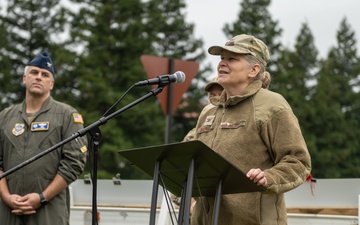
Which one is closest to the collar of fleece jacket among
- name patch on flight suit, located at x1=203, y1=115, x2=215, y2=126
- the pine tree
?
name patch on flight suit, located at x1=203, y1=115, x2=215, y2=126

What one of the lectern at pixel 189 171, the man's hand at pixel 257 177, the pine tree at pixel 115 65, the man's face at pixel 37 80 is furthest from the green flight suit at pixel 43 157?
the pine tree at pixel 115 65

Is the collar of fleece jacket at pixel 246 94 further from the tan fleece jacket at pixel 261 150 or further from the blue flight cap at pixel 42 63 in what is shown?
the blue flight cap at pixel 42 63

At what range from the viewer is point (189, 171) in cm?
440

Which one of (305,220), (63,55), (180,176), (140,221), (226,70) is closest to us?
(180,176)

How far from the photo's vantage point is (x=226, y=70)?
4.98 m

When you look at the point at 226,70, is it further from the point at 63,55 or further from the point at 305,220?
the point at 63,55

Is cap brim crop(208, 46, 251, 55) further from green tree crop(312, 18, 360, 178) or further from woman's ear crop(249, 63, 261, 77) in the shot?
green tree crop(312, 18, 360, 178)

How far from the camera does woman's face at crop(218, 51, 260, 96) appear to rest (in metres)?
4.96

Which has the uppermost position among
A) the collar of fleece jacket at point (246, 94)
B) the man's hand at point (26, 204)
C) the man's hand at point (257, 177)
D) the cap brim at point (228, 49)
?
the cap brim at point (228, 49)

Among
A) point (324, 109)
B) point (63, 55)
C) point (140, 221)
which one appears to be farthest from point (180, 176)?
point (324, 109)

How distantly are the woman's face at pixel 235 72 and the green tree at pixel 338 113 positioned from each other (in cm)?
3346

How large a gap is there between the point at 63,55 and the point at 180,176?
106ft

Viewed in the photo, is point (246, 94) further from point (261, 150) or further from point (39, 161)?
point (39, 161)

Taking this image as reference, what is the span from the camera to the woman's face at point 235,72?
4957 millimetres
